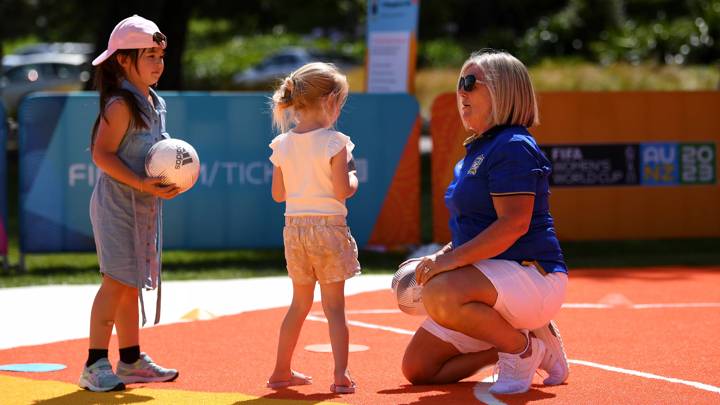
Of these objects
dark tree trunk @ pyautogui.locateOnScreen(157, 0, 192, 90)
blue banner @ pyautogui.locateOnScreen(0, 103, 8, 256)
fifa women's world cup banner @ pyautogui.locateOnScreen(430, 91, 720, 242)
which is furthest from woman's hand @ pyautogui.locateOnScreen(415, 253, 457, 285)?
dark tree trunk @ pyautogui.locateOnScreen(157, 0, 192, 90)

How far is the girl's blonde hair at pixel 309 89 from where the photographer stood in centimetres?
589

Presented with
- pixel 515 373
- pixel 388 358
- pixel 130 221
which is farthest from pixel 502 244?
pixel 130 221

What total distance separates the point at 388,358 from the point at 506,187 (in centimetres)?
177

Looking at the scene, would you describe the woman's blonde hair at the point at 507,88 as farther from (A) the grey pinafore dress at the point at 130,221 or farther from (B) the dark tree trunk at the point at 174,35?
(B) the dark tree trunk at the point at 174,35

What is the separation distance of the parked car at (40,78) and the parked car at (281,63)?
214 inches

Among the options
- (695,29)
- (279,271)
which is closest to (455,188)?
(279,271)

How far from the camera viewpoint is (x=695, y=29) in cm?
3575

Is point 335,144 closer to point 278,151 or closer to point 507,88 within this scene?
point 278,151

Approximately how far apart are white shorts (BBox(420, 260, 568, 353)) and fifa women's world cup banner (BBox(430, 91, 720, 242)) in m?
7.22

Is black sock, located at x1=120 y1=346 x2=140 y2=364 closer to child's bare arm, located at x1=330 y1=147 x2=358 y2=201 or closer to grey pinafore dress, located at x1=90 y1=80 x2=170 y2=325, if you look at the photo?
grey pinafore dress, located at x1=90 y1=80 x2=170 y2=325

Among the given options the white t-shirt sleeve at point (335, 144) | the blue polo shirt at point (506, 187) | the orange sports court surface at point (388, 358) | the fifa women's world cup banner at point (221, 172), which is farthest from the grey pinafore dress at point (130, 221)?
the fifa women's world cup banner at point (221, 172)

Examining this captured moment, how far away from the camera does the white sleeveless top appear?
19.4ft

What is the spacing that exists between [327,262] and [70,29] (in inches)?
1083

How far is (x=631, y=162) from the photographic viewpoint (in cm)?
1332
